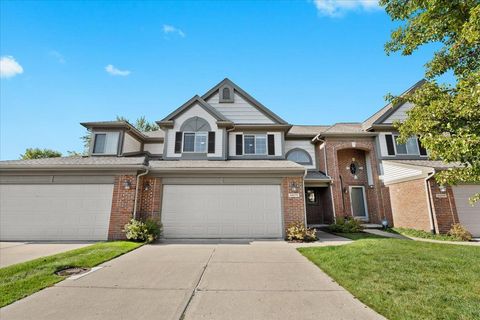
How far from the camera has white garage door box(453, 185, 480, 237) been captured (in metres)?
10.9

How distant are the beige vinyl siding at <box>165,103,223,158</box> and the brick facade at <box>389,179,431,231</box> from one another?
10972 mm

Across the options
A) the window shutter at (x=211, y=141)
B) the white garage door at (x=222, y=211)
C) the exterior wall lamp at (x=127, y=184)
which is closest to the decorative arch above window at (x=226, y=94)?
the window shutter at (x=211, y=141)

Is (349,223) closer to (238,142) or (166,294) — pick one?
(238,142)

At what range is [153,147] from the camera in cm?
1623

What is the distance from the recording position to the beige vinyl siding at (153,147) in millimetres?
16109

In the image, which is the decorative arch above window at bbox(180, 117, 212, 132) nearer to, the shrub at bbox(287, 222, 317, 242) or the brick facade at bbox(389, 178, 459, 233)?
the shrub at bbox(287, 222, 317, 242)

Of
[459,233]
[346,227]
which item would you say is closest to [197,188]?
[346,227]

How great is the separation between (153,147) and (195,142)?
4.42 metres

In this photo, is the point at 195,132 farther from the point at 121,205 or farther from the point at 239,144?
the point at 121,205

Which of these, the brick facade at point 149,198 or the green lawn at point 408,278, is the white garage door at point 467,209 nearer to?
the green lawn at point 408,278

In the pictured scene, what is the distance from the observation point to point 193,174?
10930 mm

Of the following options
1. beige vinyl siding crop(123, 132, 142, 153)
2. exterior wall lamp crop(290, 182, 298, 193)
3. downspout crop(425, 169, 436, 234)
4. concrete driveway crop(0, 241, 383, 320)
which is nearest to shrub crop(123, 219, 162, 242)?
concrete driveway crop(0, 241, 383, 320)

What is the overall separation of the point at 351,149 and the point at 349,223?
5.97 metres

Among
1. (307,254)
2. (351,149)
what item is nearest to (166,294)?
(307,254)
